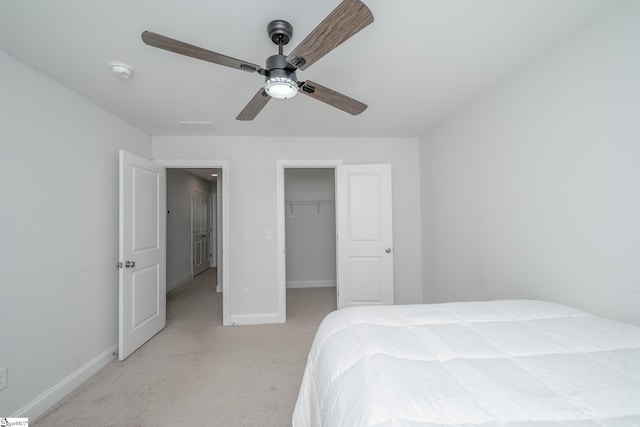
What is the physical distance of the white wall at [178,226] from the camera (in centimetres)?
493

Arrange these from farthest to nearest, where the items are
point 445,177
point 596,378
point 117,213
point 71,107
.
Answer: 1. point 445,177
2. point 117,213
3. point 71,107
4. point 596,378

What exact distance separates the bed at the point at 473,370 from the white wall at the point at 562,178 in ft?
1.15

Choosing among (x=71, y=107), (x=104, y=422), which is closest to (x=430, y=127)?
(x=71, y=107)

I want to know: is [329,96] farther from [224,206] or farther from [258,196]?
[224,206]

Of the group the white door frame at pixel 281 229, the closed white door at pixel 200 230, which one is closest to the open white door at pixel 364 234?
the white door frame at pixel 281 229

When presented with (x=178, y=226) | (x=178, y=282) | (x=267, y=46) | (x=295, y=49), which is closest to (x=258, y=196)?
(x=267, y=46)

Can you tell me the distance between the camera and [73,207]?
6.90 feet

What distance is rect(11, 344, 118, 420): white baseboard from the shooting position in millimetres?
1702

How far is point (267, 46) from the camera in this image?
5.22ft

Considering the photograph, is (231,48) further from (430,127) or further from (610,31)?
(430,127)

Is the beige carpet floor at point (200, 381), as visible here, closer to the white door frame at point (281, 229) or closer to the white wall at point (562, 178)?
the white door frame at point (281, 229)

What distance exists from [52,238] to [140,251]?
0.81 meters

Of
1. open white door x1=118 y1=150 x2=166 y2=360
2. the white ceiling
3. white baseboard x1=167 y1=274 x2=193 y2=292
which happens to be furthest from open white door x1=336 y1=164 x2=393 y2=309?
white baseboard x1=167 y1=274 x2=193 y2=292

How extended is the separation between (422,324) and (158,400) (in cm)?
194
